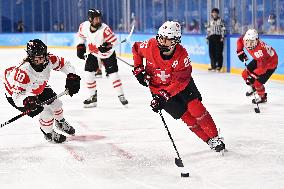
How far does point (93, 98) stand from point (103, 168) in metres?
2.99

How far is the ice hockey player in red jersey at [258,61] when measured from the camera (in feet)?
21.1

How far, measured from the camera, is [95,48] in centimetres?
666

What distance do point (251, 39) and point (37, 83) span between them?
9.28ft

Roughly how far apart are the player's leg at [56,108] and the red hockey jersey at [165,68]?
0.76 m

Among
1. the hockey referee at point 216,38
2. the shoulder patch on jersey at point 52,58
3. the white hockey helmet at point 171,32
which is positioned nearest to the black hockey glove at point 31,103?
the shoulder patch on jersey at point 52,58

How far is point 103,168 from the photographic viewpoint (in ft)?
12.4

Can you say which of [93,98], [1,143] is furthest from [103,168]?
[93,98]

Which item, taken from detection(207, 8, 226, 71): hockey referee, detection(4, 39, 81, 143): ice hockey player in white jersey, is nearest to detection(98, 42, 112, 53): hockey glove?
detection(4, 39, 81, 143): ice hockey player in white jersey

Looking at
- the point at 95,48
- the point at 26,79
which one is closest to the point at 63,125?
the point at 26,79

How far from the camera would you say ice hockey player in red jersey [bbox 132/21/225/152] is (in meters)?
3.94

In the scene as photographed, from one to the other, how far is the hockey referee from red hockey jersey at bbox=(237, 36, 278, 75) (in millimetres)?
3885

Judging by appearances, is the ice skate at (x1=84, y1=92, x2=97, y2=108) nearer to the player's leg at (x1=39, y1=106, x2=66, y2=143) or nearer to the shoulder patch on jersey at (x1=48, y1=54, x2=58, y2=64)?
the player's leg at (x1=39, y1=106, x2=66, y2=143)

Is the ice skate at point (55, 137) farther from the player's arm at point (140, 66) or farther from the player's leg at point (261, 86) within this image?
the player's leg at point (261, 86)

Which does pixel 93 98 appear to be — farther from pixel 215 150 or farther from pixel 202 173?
pixel 202 173
